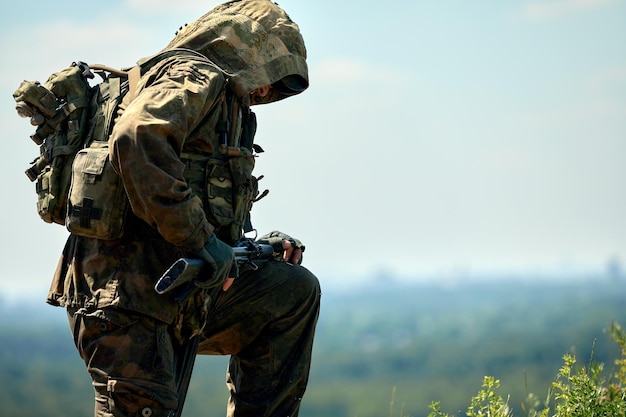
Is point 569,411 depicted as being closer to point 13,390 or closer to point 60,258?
point 60,258

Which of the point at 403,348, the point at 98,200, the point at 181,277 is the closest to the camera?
the point at 181,277

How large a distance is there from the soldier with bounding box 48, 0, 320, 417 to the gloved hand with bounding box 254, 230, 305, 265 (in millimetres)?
137

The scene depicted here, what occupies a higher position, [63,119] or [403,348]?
[403,348]

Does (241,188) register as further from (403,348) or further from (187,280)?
(403,348)

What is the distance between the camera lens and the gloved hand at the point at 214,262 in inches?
218

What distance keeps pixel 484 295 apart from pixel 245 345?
152 m

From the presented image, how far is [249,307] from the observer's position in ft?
21.3

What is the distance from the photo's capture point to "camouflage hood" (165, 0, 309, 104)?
6094mm

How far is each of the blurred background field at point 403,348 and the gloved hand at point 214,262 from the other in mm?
2493

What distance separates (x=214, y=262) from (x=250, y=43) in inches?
47.4

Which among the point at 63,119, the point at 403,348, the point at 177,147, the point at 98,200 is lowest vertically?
the point at 98,200

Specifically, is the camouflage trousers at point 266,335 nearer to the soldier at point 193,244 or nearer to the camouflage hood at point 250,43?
the soldier at point 193,244

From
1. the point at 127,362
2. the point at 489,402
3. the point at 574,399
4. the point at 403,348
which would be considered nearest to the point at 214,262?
the point at 127,362

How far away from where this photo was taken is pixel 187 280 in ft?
18.0
